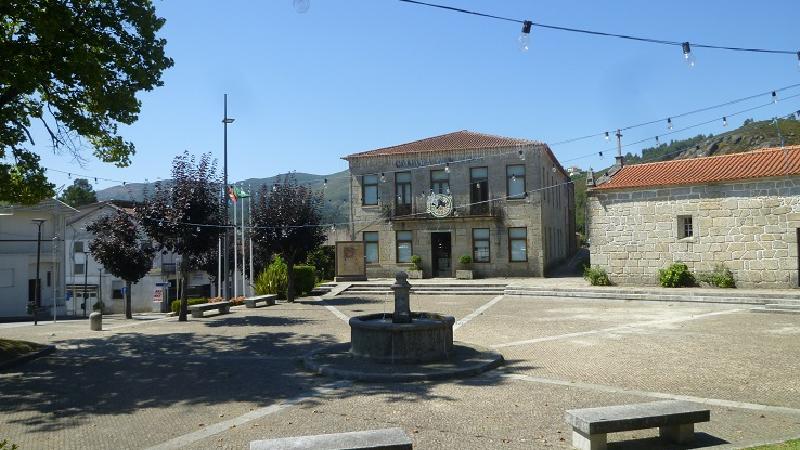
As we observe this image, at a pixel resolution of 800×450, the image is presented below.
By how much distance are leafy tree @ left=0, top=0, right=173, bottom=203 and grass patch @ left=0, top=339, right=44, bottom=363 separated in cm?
317

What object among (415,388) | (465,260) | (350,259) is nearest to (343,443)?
(415,388)

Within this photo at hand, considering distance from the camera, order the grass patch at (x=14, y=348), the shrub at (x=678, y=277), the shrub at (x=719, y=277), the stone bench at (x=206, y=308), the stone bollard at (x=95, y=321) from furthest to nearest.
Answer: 1. the shrub at (x=678, y=277)
2. the shrub at (x=719, y=277)
3. the stone bench at (x=206, y=308)
4. the stone bollard at (x=95, y=321)
5. the grass patch at (x=14, y=348)

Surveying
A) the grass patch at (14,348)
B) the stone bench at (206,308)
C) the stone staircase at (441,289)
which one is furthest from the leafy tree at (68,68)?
the stone staircase at (441,289)

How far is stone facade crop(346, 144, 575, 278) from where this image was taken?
93.5ft

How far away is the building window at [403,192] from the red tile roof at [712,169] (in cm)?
1066

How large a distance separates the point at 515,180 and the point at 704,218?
9.88 m

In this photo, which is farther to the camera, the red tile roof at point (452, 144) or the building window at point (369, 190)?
the building window at point (369, 190)

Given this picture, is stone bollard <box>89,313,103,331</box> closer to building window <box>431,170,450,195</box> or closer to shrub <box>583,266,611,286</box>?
shrub <box>583,266,611,286</box>

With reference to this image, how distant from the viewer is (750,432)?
5.75 meters

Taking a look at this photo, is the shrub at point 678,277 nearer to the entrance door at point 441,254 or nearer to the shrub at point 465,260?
the shrub at point 465,260

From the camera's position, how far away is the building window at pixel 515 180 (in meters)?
28.8

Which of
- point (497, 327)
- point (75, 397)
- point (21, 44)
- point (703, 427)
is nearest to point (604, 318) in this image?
point (497, 327)

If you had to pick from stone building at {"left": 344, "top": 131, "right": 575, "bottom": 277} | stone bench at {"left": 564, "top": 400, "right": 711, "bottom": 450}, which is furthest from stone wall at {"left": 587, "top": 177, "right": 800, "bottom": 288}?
stone bench at {"left": 564, "top": 400, "right": 711, "bottom": 450}

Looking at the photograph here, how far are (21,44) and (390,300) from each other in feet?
50.1
